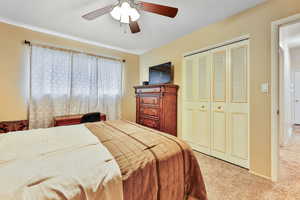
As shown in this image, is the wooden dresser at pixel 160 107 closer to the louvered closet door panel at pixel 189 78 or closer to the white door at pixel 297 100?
the louvered closet door panel at pixel 189 78

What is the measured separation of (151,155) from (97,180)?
1.28ft

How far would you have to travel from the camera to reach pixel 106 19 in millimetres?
2375

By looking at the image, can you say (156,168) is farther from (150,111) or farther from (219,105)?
(150,111)

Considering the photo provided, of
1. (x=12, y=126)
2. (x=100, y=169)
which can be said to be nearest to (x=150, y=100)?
(x=100, y=169)

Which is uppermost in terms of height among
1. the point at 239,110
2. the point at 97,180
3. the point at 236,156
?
the point at 239,110

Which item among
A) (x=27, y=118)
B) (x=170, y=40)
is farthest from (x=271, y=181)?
(x=27, y=118)

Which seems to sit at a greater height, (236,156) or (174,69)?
(174,69)

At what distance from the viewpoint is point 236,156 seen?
217cm

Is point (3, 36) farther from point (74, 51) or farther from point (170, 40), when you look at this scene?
point (170, 40)

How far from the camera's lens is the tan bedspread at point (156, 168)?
0.82 m

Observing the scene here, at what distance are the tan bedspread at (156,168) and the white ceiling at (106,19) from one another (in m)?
1.91

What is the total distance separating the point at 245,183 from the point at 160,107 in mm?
1765

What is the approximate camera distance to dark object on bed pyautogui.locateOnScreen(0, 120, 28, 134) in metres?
2.45

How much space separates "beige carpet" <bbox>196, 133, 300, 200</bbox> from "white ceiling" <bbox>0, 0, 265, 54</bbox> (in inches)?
94.0
